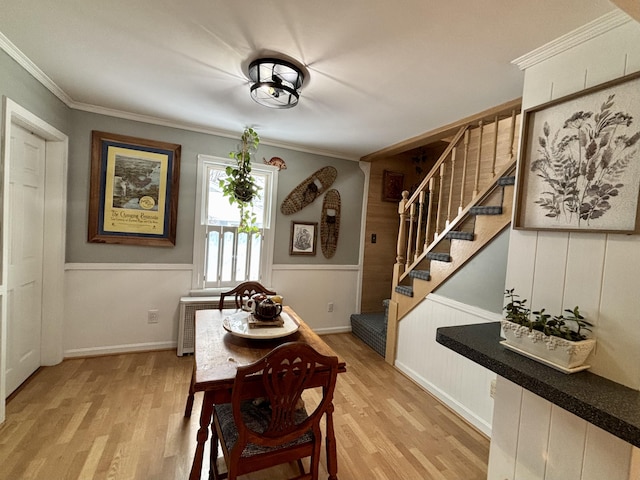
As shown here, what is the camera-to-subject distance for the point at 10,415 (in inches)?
76.9

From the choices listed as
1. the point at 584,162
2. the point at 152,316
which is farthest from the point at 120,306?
the point at 584,162

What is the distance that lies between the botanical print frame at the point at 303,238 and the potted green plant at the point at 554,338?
257 cm

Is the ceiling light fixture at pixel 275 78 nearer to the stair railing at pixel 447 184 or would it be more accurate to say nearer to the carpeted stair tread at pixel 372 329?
the stair railing at pixel 447 184

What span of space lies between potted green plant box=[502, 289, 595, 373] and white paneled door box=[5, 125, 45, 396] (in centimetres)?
313

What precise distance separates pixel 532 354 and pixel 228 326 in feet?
5.02

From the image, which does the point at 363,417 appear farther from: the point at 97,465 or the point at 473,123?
the point at 473,123

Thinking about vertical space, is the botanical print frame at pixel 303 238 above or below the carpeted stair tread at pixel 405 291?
above

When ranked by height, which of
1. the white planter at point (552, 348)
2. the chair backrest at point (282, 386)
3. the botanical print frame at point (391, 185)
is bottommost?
the chair backrest at point (282, 386)

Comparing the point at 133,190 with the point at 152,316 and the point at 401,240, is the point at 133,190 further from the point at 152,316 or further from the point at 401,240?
the point at 401,240

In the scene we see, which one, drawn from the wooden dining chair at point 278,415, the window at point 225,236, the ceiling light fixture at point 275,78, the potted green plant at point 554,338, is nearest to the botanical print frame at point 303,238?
the window at point 225,236

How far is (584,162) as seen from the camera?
1271 mm

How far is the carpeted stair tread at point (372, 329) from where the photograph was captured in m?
3.31

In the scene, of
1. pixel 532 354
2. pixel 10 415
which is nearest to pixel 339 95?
pixel 532 354

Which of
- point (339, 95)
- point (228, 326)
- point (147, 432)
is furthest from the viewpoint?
point (339, 95)
